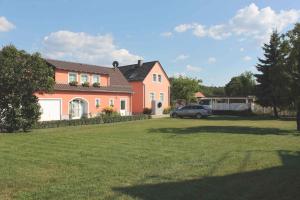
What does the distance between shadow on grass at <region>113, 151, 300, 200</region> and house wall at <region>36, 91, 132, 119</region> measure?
2559 centimetres

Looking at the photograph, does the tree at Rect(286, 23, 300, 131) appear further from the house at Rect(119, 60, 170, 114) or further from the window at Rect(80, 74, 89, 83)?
the house at Rect(119, 60, 170, 114)

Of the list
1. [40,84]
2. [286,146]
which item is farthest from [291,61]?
[40,84]

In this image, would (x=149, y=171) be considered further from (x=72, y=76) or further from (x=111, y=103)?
(x=111, y=103)

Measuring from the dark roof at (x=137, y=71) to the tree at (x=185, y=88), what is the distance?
603 inches

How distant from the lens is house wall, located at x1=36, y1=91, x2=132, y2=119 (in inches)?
1414

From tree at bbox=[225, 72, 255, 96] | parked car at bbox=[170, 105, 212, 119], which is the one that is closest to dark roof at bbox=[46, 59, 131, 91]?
parked car at bbox=[170, 105, 212, 119]

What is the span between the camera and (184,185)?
9.23m

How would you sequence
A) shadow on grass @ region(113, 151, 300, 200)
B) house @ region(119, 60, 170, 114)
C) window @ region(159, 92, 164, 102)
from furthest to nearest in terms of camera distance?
window @ region(159, 92, 164, 102) → house @ region(119, 60, 170, 114) → shadow on grass @ region(113, 151, 300, 200)

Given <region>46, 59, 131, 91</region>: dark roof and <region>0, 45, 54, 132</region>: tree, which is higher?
<region>46, 59, 131, 91</region>: dark roof

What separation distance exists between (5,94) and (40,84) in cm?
232

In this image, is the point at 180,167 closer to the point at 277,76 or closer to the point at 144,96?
the point at 277,76

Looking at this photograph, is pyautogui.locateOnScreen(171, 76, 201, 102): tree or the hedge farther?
pyautogui.locateOnScreen(171, 76, 201, 102): tree

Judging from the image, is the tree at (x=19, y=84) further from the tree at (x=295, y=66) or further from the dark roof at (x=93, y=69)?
the tree at (x=295, y=66)

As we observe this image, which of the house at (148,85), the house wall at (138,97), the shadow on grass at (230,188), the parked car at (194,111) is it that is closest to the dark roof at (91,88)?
the house wall at (138,97)
